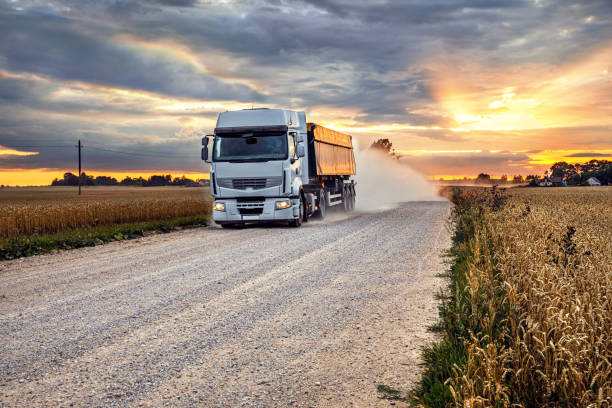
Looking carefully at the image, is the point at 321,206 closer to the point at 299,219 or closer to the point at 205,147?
the point at 299,219

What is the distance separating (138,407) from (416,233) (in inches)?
481

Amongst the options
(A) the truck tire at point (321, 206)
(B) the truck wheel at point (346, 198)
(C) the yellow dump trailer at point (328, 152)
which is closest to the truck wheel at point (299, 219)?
(C) the yellow dump trailer at point (328, 152)

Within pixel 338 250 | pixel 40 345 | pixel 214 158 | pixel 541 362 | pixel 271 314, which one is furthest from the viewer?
pixel 214 158

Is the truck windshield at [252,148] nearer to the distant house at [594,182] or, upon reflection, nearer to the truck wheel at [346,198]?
the truck wheel at [346,198]

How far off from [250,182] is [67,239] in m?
6.04

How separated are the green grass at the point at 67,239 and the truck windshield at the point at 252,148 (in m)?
3.33

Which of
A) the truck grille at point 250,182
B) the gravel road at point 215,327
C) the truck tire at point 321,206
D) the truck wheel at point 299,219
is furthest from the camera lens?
the truck tire at point 321,206

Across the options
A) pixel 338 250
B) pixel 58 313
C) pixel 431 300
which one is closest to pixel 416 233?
pixel 338 250

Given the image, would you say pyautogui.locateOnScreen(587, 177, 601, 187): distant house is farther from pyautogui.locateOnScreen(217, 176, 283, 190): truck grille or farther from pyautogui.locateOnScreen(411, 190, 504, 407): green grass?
pyautogui.locateOnScreen(411, 190, 504, 407): green grass

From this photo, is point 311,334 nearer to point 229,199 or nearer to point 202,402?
point 202,402

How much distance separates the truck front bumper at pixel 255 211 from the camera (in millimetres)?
17641

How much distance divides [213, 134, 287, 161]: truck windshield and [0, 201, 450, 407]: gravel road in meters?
6.69

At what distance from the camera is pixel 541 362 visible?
373 centimetres

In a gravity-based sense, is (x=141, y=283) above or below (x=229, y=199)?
below
